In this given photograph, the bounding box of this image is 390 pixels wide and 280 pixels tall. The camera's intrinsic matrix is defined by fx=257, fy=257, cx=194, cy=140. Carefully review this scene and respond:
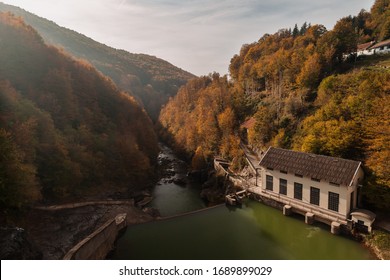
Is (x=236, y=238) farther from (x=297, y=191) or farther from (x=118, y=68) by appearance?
(x=118, y=68)

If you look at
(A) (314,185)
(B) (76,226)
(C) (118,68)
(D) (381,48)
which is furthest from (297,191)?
(C) (118,68)

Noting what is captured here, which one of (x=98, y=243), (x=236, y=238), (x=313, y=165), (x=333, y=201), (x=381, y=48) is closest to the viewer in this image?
Result: (x=98, y=243)

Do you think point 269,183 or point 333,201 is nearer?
point 333,201

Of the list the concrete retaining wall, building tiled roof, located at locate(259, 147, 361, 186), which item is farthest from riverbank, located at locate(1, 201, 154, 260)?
building tiled roof, located at locate(259, 147, 361, 186)

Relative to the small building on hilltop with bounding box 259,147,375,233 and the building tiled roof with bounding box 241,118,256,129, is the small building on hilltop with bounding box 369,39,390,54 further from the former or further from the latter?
the small building on hilltop with bounding box 259,147,375,233

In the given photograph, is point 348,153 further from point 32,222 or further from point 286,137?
point 32,222

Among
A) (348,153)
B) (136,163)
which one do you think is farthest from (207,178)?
(348,153)

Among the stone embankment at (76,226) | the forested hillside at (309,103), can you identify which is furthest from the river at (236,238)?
the forested hillside at (309,103)
